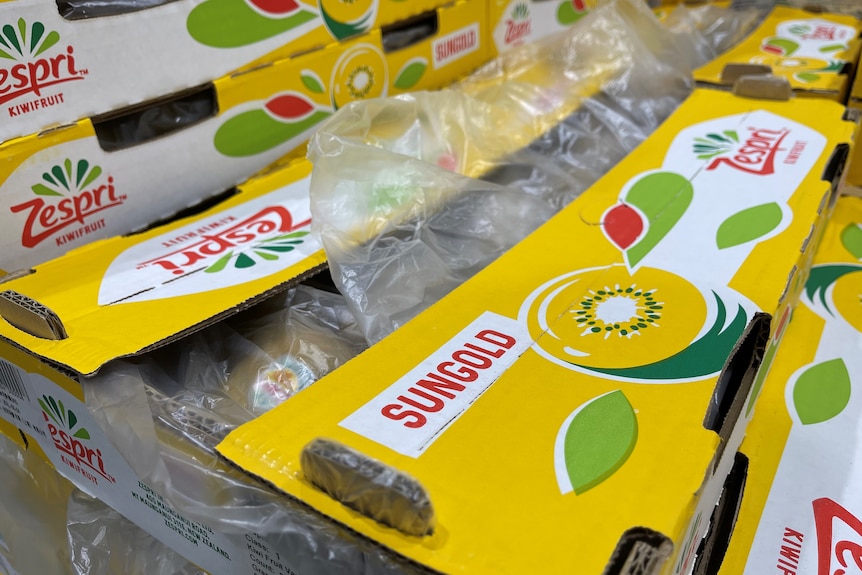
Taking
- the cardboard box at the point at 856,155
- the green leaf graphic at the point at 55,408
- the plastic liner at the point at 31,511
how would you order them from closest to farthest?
1. the green leaf graphic at the point at 55,408
2. the plastic liner at the point at 31,511
3. the cardboard box at the point at 856,155

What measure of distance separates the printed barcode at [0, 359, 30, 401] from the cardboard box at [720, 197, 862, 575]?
56cm

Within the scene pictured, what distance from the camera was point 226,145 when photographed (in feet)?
2.67

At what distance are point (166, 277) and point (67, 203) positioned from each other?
6.2 inches

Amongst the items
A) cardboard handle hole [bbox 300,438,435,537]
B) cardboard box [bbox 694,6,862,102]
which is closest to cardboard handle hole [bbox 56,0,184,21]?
cardboard handle hole [bbox 300,438,435,537]

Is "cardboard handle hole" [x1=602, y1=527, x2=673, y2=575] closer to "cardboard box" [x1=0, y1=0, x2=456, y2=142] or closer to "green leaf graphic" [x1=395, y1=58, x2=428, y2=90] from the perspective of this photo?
"cardboard box" [x1=0, y1=0, x2=456, y2=142]

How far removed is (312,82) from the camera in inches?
34.9

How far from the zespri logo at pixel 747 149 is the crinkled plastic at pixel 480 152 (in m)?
0.13

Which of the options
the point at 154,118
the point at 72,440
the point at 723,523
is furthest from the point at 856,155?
the point at 72,440

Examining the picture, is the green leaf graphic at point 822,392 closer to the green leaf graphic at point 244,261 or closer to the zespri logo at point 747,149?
the zespri logo at point 747,149

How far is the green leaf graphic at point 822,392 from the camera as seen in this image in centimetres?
63

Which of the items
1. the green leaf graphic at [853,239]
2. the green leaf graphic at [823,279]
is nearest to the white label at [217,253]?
the green leaf graphic at [823,279]

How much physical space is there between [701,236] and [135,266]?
504 millimetres

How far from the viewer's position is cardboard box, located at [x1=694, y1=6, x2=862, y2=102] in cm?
98

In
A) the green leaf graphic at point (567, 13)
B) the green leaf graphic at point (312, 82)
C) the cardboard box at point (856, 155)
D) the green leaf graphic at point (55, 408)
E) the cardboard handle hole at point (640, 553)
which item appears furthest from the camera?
the green leaf graphic at point (567, 13)
